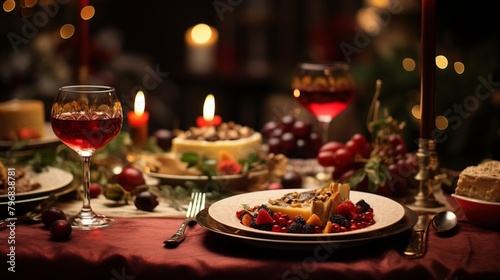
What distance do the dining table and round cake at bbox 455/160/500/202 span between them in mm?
77

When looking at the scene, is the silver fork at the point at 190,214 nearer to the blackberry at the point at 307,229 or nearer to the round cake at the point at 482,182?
the blackberry at the point at 307,229

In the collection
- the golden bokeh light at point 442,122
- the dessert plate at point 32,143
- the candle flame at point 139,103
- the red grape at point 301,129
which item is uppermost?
the candle flame at point 139,103

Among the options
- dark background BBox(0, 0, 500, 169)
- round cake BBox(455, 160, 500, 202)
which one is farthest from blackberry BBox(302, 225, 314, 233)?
dark background BBox(0, 0, 500, 169)

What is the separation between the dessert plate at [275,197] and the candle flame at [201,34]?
453 centimetres

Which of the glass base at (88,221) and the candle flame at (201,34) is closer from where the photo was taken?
the glass base at (88,221)

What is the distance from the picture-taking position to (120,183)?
2021mm

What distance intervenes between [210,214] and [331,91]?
0.83m

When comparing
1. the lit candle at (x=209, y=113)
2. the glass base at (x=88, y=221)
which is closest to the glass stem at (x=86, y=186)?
the glass base at (x=88, y=221)

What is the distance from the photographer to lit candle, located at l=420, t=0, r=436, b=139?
184 centimetres

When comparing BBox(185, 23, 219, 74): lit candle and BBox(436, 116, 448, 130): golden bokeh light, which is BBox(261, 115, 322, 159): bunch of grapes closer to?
BBox(436, 116, 448, 130): golden bokeh light

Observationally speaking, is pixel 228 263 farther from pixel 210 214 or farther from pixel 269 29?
pixel 269 29

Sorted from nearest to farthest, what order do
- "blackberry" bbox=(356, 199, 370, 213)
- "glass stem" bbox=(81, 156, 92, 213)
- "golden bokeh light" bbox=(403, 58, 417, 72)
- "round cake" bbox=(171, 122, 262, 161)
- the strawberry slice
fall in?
the strawberry slice
"blackberry" bbox=(356, 199, 370, 213)
"glass stem" bbox=(81, 156, 92, 213)
"round cake" bbox=(171, 122, 262, 161)
"golden bokeh light" bbox=(403, 58, 417, 72)

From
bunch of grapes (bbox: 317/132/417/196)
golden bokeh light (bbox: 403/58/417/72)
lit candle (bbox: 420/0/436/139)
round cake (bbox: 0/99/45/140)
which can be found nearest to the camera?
lit candle (bbox: 420/0/436/139)

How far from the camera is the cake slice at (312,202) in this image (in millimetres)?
1558
